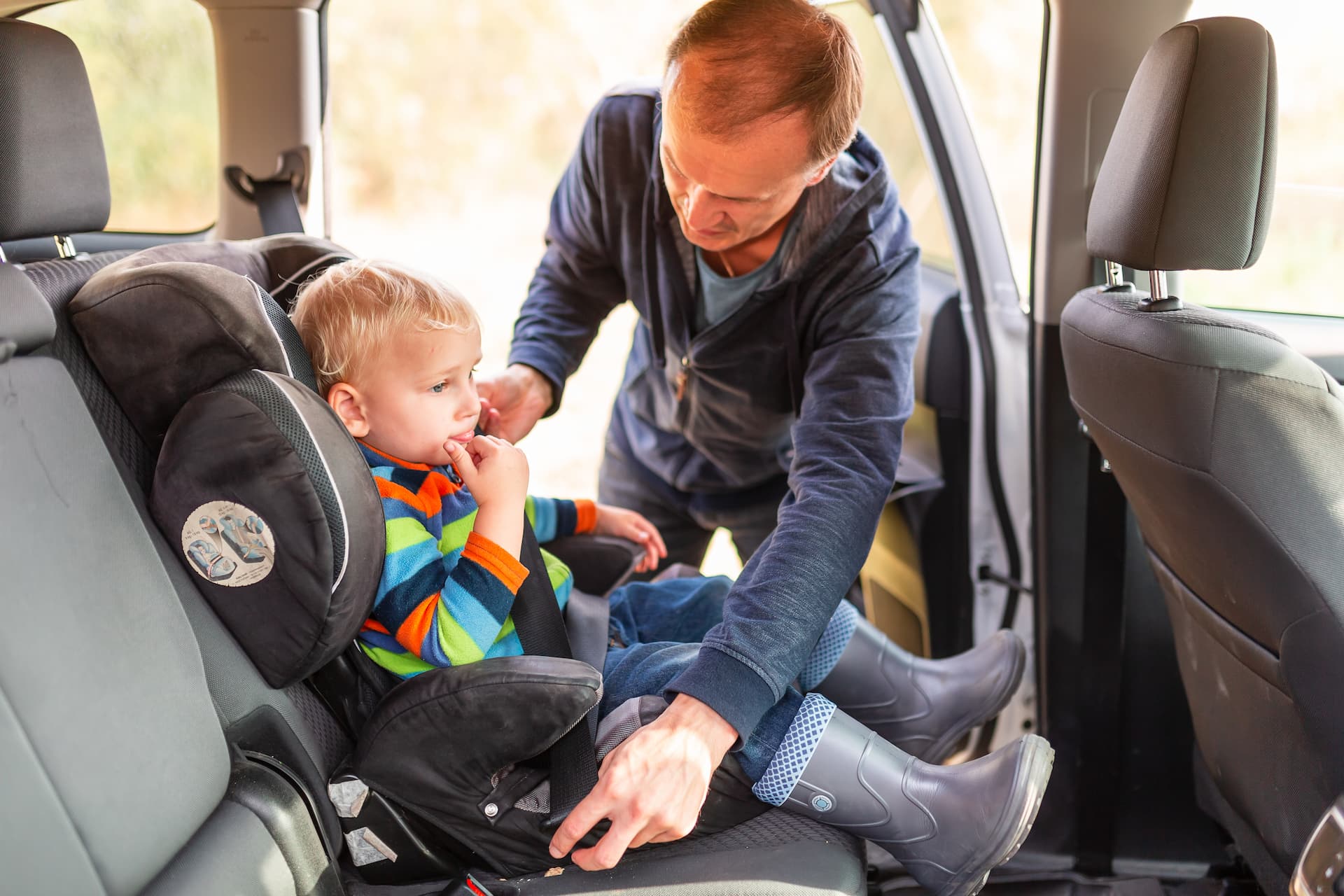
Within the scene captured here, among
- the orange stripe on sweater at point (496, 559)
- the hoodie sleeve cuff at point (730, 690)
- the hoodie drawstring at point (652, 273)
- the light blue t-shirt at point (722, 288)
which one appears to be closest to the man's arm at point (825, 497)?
the hoodie sleeve cuff at point (730, 690)

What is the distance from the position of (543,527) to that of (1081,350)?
878 millimetres

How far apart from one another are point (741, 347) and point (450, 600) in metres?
0.78

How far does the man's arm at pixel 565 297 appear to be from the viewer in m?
2.01

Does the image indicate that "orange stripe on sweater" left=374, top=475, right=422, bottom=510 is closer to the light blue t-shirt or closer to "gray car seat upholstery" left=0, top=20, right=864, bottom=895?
"gray car seat upholstery" left=0, top=20, right=864, bottom=895

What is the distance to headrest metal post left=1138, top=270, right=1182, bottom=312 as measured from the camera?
1495 mm

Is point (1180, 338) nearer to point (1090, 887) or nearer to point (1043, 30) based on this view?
point (1043, 30)

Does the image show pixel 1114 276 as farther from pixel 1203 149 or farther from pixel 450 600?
pixel 450 600

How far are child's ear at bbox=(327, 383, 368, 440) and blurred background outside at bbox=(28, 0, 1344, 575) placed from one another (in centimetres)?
49

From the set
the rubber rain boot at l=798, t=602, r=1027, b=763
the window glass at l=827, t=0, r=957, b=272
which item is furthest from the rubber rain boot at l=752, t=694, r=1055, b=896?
the window glass at l=827, t=0, r=957, b=272

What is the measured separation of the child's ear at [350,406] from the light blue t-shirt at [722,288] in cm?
67

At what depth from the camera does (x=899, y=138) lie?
251 centimetres

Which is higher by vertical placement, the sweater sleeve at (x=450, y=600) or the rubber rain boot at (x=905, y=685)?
the sweater sleeve at (x=450, y=600)

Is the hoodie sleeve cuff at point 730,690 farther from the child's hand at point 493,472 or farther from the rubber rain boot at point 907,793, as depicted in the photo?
the child's hand at point 493,472

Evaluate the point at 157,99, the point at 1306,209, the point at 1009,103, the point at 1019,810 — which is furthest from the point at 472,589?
the point at 157,99
